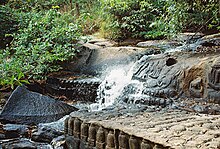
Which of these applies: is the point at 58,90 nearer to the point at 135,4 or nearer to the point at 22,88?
the point at 22,88

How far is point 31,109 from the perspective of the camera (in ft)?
22.3

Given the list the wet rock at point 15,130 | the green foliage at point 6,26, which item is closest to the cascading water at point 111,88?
the wet rock at point 15,130

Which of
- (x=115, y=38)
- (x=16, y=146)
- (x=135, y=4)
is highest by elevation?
(x=135, y=4)

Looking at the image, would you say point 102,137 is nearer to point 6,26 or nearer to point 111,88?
point 111,88

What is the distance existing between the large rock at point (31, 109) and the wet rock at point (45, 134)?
812mm

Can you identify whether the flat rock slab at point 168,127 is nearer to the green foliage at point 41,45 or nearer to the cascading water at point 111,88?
the cascading water at point 111,88

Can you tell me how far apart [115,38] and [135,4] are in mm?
1326

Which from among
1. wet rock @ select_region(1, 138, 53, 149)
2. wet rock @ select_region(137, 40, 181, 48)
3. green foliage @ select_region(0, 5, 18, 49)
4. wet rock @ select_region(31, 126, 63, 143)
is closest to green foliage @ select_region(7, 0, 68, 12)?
green foliage @ select_region(0, 5, 18, 49)

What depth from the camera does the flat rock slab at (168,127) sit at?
299cm

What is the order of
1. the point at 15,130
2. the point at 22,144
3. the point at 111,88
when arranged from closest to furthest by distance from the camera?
the point at 22,144 < the point at 15,130 < the point at 111,88

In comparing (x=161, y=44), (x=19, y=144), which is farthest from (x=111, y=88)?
(x=161, y=44)

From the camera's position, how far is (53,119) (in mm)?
6562

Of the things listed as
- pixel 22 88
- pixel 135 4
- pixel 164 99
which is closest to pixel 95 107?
pixel 22 88

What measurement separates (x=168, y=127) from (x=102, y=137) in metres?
0.82
